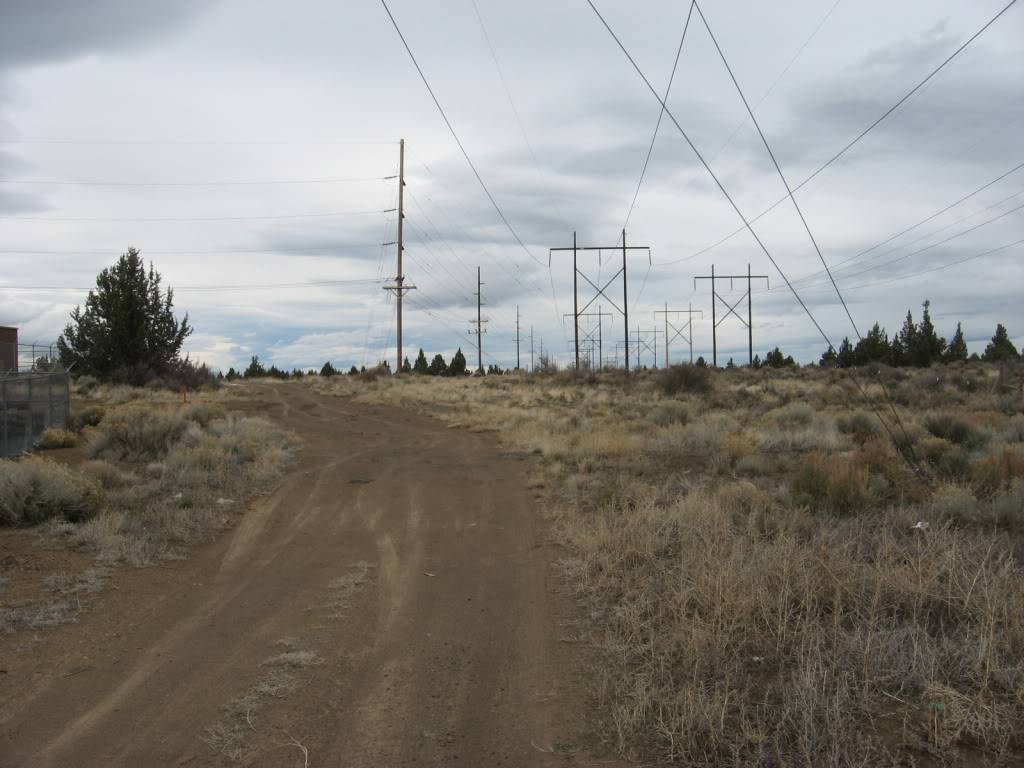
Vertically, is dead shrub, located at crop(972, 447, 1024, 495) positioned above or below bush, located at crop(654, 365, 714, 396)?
below

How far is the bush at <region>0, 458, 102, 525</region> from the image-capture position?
440 inches

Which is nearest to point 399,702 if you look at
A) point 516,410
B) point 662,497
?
point 662,497

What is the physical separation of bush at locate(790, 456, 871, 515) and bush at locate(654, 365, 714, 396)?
1043 inches

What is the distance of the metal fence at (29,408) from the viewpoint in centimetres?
1841

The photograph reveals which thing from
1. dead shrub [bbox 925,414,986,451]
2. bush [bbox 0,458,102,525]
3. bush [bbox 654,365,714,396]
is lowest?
bush [bbox 0,458,102,525]

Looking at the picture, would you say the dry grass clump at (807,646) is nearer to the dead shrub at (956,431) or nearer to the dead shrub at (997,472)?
the dead shrub at (997,472)

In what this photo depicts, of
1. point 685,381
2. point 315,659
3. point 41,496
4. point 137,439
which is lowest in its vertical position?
point 315,659

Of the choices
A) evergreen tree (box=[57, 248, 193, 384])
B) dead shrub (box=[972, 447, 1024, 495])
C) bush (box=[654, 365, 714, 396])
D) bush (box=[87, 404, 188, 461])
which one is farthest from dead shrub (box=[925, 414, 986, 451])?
evergreen tree (box=[57, 248, 193, 384])

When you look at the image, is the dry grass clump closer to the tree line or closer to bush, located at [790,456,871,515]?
bush, located at [790,456,871,515]

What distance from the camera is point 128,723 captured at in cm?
558

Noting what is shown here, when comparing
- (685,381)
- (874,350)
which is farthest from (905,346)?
(685,381)

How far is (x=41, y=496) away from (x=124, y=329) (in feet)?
123

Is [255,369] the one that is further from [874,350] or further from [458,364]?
[874,350]

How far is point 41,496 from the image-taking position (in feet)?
37.3
